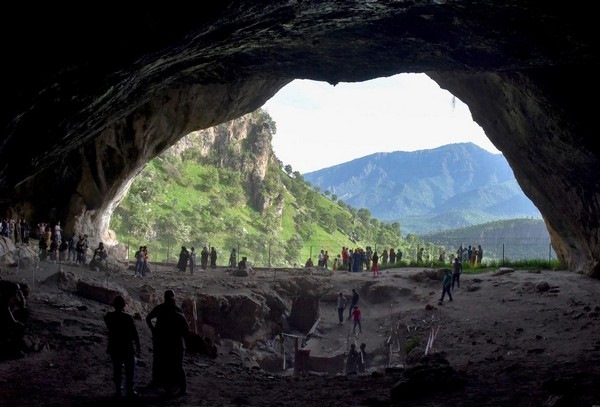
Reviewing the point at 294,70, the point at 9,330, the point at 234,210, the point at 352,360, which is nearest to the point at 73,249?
the point at 294,70

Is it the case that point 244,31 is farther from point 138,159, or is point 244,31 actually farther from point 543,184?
point 138,159

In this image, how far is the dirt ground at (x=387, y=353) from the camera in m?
7.41

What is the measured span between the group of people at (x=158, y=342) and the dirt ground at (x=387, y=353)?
269 mm

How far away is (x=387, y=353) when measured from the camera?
1678 cm

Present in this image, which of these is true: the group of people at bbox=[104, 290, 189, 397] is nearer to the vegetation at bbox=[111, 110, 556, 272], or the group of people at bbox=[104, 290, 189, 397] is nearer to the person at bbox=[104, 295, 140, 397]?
the person at bbox=[104, 295, 140, 397]

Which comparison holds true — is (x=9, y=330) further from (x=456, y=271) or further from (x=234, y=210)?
(x=234, y=210)

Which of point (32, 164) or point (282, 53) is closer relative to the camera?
point (32, 164)

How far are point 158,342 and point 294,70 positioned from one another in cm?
1001

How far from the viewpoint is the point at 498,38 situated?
10.5 meters

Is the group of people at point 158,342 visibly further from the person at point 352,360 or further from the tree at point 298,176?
the tree at point 298,176

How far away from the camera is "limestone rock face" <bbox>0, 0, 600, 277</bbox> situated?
6.27 metres

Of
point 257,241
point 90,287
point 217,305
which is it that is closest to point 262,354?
point 217,305

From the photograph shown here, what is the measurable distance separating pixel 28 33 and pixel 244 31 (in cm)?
420

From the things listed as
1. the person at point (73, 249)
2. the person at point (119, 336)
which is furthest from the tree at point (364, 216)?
the person at point (119, 336)
